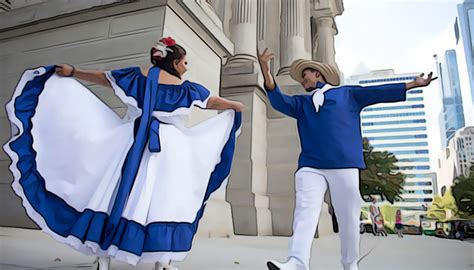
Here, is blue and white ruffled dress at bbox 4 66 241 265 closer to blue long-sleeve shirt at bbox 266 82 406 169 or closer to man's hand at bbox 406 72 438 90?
blue long-sleeve shirt at bbox 266 82 406 169

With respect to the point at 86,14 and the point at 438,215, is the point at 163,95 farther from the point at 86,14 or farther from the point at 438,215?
the point at 438,215

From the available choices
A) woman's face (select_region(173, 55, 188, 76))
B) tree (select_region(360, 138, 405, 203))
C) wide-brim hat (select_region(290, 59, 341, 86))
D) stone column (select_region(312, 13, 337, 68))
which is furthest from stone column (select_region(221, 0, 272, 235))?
tree (select_region(360, 138, 405, 203))

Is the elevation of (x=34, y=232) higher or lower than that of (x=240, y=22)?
lower

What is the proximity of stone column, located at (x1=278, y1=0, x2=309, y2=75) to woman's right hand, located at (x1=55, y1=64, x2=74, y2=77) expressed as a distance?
8820mm

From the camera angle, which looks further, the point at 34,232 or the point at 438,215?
the point at 438,215

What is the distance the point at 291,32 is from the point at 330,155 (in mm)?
9224

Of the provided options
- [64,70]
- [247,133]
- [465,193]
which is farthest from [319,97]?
[465,193]

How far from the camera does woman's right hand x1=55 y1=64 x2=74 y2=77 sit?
2.38m

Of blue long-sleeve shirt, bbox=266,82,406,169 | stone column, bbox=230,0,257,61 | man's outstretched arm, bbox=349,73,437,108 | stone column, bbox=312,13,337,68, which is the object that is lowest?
blue long-sleeve shirt, bbox=266,82,406,169

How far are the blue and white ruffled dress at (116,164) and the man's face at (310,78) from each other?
2.72ft

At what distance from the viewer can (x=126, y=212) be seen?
205 cm

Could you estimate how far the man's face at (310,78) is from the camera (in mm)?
2766

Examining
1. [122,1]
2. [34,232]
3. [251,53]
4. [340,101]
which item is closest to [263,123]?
[251,53]

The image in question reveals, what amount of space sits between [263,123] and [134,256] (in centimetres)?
721
